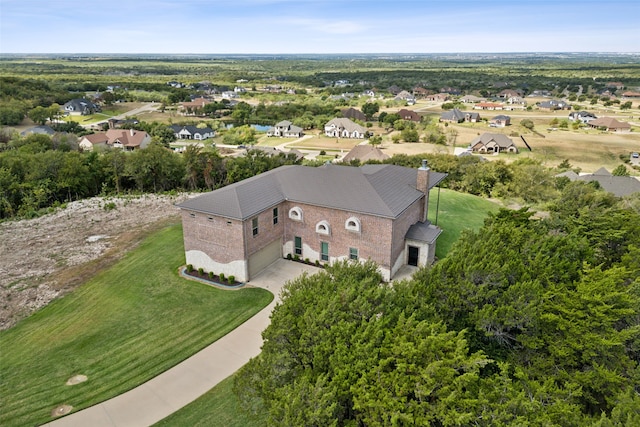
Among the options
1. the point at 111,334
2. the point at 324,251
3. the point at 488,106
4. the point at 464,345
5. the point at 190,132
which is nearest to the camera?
the point at 464,345

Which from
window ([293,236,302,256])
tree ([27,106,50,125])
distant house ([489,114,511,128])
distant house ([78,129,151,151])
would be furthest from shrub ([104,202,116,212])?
distant house ([489,114,511,128])

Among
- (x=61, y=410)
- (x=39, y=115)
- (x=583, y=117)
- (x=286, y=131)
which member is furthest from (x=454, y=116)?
(x=61, y=410)

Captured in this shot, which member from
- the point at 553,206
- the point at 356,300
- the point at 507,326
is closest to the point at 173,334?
the point at 356,300

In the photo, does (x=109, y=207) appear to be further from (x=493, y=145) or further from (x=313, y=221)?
(x=493, y=145)

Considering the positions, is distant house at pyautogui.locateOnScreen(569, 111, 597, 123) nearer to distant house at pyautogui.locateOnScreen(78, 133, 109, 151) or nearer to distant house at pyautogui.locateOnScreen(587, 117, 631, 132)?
distant house at pyautogui.locateOnScreen(587, 117, 631, 132)

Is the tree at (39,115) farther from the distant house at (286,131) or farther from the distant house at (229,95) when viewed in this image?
the distant house at (229,95)

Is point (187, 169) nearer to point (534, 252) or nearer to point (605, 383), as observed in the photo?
point (534, 252)
